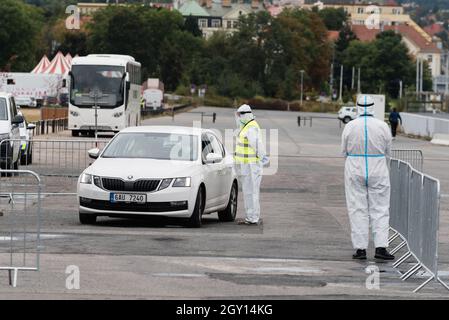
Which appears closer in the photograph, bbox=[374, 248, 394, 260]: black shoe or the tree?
bbox=[374, 248, 394, 260]: black shoe

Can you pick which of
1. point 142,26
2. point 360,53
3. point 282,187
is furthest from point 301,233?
point 360,53

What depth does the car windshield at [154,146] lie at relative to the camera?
63.1 feet

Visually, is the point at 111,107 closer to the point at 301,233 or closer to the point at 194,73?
the point at 301,233

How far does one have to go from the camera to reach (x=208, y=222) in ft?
65.7

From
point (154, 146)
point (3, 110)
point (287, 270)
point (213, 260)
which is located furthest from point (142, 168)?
point (3, 110)

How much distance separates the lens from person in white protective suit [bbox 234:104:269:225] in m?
19.4

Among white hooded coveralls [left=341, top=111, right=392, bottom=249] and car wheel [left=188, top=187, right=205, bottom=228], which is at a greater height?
white hooded coveralls [left=341, top=111, right=392, bottom=249]

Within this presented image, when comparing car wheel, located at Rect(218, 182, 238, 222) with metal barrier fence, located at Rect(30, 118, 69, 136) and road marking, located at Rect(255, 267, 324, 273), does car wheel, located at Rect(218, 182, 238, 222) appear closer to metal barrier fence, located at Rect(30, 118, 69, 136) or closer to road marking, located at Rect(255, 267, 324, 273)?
road marking, located at Rect(255, 267, 324, 273)

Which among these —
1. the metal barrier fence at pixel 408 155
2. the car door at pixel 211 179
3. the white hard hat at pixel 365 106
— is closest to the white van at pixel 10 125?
the car door at pixel 211 179

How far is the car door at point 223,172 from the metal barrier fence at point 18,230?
2.72 m

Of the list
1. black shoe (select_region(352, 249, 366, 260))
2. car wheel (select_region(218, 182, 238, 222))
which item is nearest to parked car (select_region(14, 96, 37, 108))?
car wheel (select_region(218, 182, 238, 222))

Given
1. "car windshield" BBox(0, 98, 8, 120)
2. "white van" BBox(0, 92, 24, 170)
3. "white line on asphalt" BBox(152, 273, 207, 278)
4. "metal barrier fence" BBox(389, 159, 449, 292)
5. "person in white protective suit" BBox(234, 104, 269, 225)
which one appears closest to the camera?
"metal barrier fence" BBox(389, 159, 449, 292)

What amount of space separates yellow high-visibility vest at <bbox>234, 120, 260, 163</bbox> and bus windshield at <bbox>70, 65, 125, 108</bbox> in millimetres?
35869
